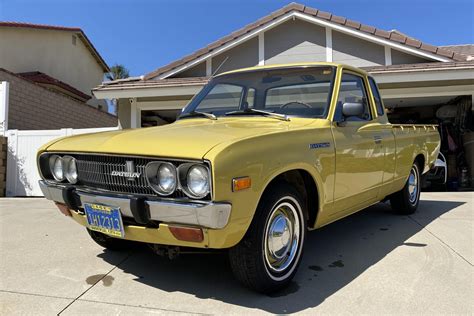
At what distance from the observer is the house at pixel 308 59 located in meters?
9.29

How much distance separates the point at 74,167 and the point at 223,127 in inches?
48.8

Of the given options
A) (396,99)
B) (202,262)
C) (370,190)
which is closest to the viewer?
(202,262)

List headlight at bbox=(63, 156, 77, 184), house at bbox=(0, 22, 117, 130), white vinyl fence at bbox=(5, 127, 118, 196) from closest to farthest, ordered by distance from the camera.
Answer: headlight at bbox=(63, 156, 77, 184) → white vinyl fence at bbox=(5, 127, 118, 196) → house at bbox=(0, 22, 117, 130)

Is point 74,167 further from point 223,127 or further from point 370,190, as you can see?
point 370,190

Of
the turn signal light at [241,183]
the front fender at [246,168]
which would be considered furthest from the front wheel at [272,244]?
the turn signal light at [241,183]

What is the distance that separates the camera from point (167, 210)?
8.07 ft

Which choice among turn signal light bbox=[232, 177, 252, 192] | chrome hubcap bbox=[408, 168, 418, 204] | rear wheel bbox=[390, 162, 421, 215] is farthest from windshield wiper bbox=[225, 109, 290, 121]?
chrome hubcap bbox=[408, 168, 418, 204]

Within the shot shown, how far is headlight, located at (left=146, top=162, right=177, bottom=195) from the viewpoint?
254 cm

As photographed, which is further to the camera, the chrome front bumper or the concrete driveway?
the concrete driveway

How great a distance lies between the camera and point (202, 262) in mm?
3670

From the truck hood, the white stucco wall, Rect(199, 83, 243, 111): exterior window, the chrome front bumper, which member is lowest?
the chrome front bumper

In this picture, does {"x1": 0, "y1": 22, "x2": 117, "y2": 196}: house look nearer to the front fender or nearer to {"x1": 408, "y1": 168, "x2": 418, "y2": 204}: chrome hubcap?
{"x1": 408, "y1": 168, "x2": 418, "y2": 204}: chrome hubcap

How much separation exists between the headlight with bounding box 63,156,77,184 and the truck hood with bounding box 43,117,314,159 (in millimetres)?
85

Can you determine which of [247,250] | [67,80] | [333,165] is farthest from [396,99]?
[67,80]
